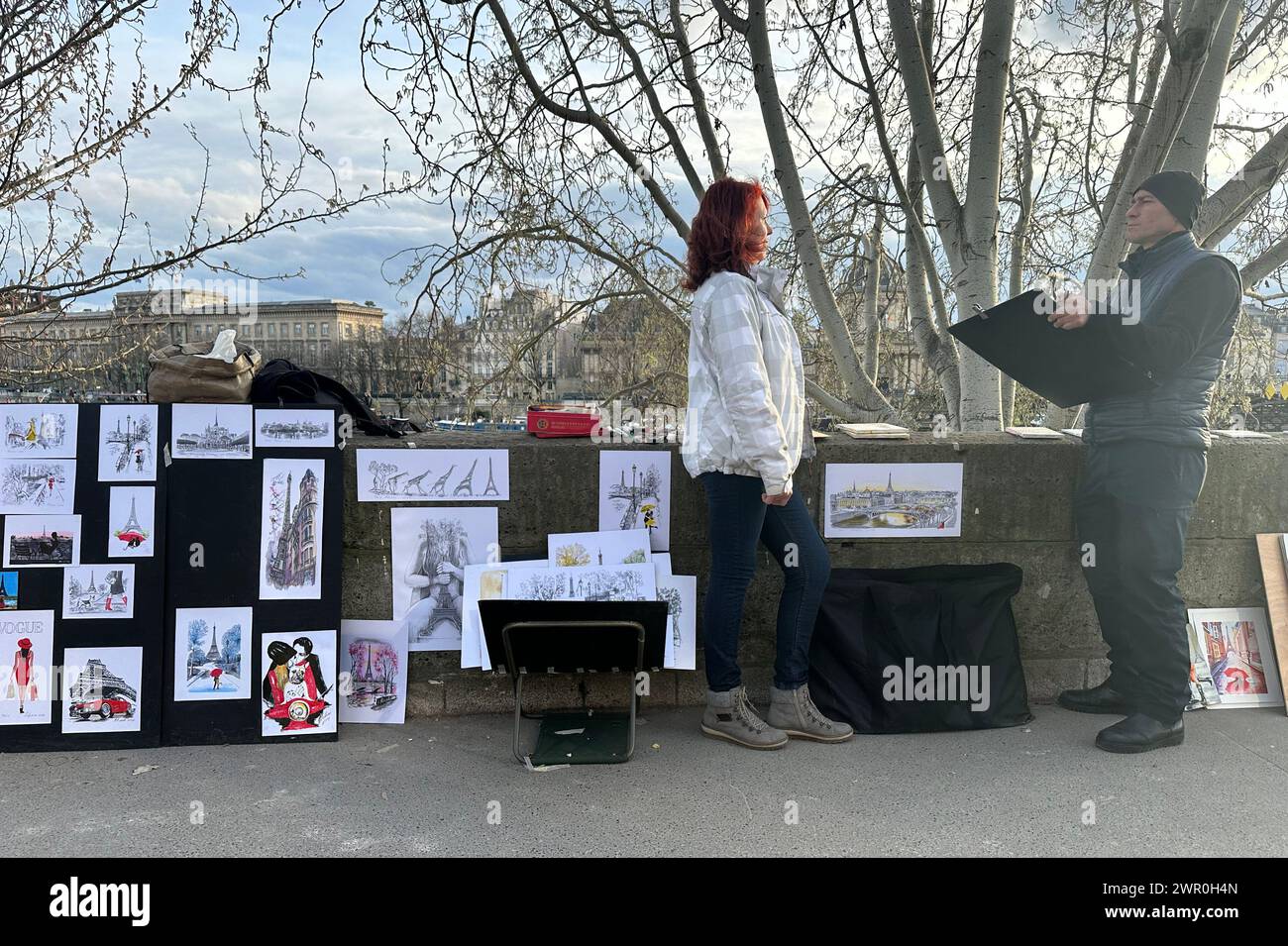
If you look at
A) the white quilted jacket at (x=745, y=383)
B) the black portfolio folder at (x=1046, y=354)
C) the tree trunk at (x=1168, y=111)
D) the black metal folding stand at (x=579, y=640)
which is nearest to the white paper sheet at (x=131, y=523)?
the black metal folding stand at (x=579, y=640)

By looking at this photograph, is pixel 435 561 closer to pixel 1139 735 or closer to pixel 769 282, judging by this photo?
pixel 769 282

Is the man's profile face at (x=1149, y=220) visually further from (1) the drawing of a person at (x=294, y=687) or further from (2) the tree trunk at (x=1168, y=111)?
(1) the drawing of a person at (x=294, y=687)

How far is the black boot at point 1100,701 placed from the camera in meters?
4.10

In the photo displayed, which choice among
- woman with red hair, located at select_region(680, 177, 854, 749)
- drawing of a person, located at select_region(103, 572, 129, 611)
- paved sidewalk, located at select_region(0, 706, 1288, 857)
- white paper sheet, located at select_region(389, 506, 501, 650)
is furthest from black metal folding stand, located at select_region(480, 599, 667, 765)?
drawing of a person, located at select_region(103, 572, 129, 611)

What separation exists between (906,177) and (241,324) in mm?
6661

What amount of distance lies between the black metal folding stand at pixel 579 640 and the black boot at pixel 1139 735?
6.50ft

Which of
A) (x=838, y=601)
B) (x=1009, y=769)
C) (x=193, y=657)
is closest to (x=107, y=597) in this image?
(x=193, y=657)

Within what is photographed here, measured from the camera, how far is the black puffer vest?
3.61 metres

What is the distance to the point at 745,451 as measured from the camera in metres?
3.35

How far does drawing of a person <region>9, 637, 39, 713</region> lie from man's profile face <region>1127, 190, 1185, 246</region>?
204 inches

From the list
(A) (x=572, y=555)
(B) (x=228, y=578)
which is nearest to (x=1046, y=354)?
(A) (x=572, y=555)

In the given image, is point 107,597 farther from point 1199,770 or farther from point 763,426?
point 1199,770

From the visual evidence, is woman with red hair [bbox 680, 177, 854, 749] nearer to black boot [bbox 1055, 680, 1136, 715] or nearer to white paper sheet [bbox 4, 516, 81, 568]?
black boot [bbox 1055, 680, 1136, 715]

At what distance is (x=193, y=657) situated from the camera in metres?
3.71
